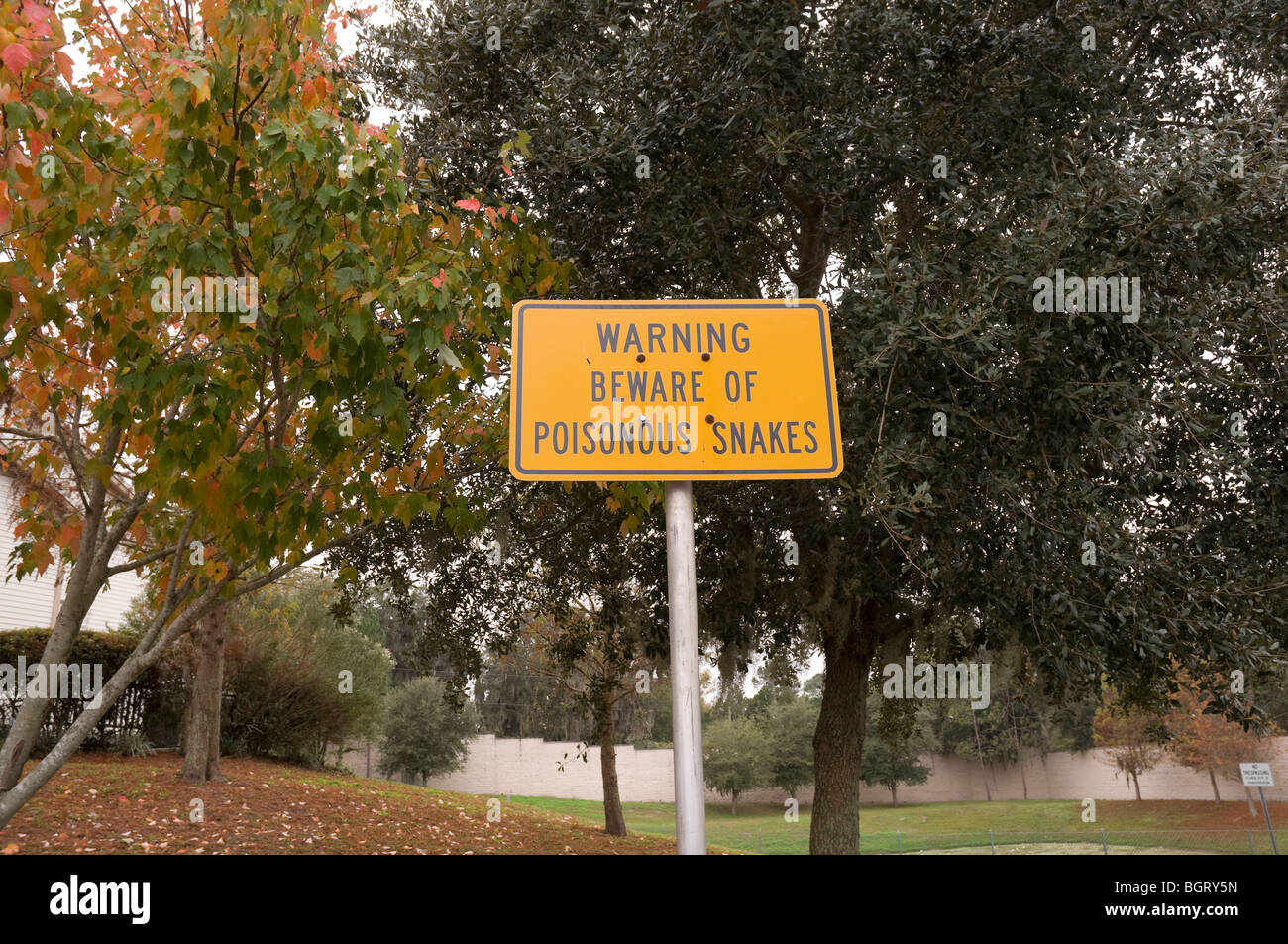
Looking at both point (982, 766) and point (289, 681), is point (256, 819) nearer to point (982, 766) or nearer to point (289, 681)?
Answer: point (289, 681)

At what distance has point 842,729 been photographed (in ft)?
30.6

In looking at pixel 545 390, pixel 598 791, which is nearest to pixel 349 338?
pixel 545 390

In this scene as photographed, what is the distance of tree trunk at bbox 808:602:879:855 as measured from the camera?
29.7ft

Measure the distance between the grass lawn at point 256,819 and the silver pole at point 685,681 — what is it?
873 cm

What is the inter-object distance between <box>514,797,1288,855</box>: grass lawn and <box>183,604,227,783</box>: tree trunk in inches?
425

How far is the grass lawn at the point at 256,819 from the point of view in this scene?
9383 millimetres

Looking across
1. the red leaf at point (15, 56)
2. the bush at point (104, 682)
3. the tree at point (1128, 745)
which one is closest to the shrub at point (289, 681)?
the bush at point (104, 682)

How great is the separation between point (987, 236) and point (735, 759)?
26.2m

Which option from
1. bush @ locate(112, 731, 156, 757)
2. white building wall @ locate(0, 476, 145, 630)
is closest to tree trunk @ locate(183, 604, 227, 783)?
bush @ locate(112, 731, 156, 757)

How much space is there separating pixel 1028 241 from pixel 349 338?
417 centimetres

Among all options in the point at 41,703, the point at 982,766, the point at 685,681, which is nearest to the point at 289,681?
the point at 41,703

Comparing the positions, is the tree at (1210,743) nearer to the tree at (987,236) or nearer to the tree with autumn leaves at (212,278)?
the tree at (987,236)
